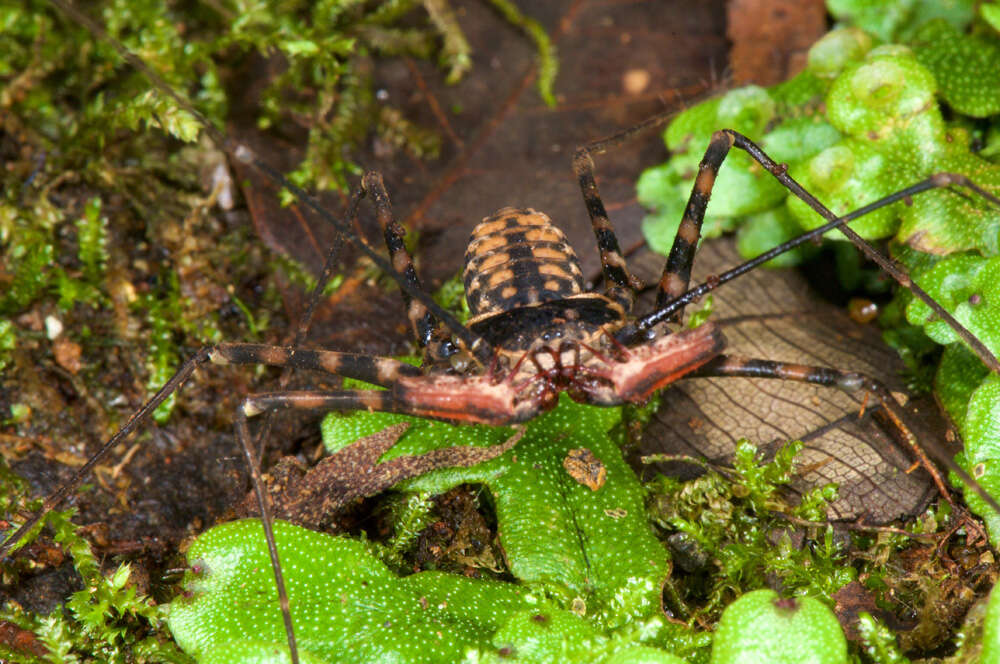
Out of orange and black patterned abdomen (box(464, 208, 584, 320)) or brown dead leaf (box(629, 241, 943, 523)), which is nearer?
brown dead leaf (box(629, 241, 943, 523))

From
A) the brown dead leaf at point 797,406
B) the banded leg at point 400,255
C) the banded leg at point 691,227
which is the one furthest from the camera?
the banded leg at point 400,255

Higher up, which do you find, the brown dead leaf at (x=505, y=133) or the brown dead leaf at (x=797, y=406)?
the brown dead leaf at (x=505, y=133)

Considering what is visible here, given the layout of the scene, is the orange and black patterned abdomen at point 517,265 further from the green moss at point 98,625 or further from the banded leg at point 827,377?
the green moss at point 98,625

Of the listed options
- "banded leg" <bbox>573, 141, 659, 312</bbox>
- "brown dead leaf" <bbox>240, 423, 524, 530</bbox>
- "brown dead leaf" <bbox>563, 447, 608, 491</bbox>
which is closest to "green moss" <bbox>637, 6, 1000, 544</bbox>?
"banded leg" <bbox>573, 141, 659, 312</bbox>

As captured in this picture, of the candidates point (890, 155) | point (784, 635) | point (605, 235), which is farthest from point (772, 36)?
point (784, 635)

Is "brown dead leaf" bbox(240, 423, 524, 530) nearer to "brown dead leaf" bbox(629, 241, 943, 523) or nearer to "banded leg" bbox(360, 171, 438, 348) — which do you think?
"banded leg" bbox(360, 171, 438, 348)

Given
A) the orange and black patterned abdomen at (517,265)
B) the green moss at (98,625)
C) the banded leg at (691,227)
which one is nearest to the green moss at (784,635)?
the banded leg at (691,227)

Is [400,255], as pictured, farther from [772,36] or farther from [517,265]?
[772,36]
